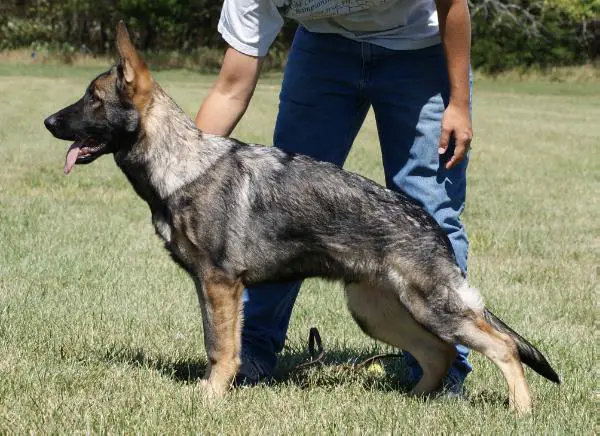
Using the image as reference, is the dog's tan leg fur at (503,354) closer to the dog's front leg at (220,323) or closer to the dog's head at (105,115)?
the dog's front leg at (220,323)

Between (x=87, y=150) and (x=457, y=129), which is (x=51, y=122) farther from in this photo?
(x=457, y=129)

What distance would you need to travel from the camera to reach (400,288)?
429cm

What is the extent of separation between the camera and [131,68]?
419 centimetres

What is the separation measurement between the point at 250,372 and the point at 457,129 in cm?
161

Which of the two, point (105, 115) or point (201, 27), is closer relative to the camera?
point (105, 115)

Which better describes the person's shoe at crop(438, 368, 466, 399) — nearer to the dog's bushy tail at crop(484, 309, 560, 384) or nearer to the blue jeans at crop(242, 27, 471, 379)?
the blue jeans at crop(242, 27, 471, 379)

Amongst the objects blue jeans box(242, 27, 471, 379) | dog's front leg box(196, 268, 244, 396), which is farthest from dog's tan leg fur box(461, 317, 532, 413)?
dog's front leg box(196, 268, 244, 396)

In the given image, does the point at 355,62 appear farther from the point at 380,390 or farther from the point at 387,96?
the point at 380,390

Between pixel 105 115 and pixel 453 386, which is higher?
pixel 105 115

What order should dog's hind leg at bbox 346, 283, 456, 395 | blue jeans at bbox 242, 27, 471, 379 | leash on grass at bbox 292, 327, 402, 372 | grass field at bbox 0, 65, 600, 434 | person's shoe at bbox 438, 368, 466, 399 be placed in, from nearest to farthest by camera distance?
grass field at bbox 0, 65, 600, 434
person's shoe at bbox 438, 368, 466, 399
dog's hind leg at bbox 346, 283, 456, 395
blue jeans at bbox 242, 27, 471, 379
leash on grass at bbox 292, 327, 402, 372

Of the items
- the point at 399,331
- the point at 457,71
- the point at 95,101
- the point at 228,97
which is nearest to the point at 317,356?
the point at 399,331

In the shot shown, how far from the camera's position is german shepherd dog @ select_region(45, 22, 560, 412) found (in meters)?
4.25

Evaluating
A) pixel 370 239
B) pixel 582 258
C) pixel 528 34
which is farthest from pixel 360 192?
pixel 528 34

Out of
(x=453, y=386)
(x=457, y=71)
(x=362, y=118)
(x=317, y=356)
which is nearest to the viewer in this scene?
(x=457, y=71)
